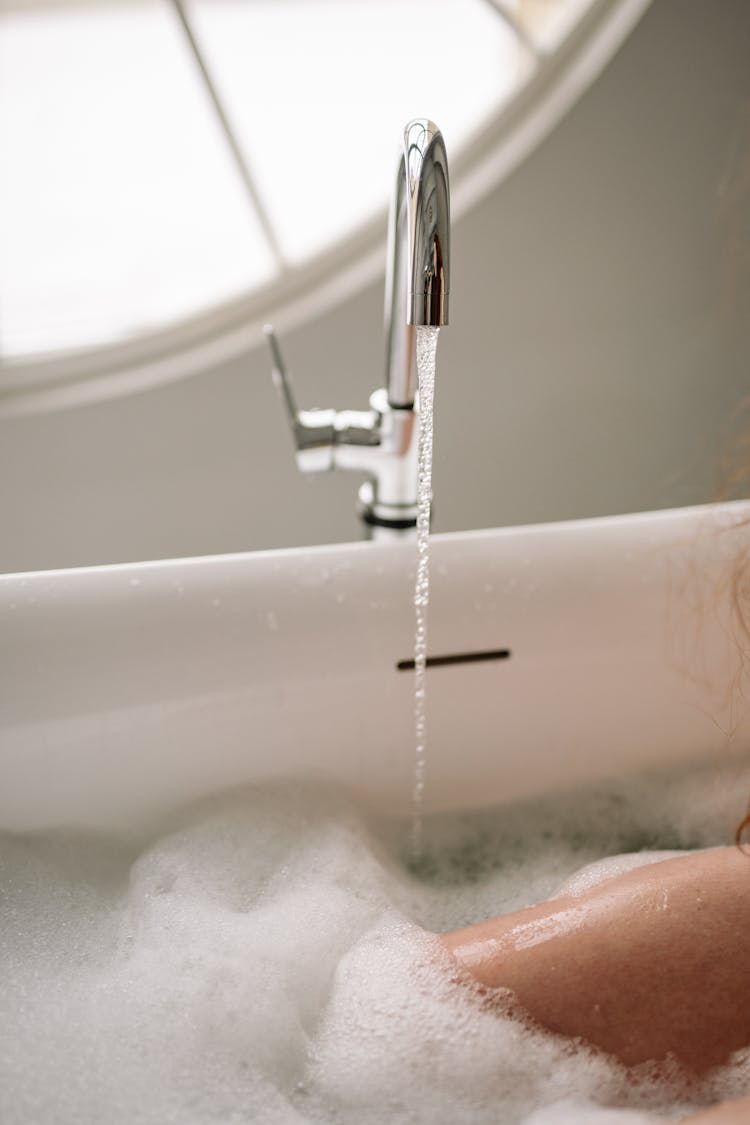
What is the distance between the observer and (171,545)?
178 centimetres

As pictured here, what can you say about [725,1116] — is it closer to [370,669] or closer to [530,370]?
[370,669]

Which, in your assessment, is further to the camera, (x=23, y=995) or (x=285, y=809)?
(x=285, y=809)

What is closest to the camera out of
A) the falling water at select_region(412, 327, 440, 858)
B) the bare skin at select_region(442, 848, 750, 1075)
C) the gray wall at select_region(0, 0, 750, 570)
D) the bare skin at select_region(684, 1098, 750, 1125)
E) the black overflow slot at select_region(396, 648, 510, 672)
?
the bare skin at select_region(684, 1098, 750, 1125)

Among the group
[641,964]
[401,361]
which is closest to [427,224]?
[401,361]

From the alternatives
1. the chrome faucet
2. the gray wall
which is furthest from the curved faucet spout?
the gray wall

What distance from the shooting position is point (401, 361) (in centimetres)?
107

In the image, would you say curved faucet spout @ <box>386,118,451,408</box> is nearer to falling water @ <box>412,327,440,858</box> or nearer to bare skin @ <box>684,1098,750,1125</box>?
falling water @ <box>412,327,440,858</box>

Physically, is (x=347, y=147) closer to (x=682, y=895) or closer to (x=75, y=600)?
(x=75, y=600)

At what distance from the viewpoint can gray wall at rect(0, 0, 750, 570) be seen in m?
1.66

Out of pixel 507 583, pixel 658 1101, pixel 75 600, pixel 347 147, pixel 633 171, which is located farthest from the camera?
pixel 347 147

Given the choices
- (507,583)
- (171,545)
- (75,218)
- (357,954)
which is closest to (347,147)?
(75,218)

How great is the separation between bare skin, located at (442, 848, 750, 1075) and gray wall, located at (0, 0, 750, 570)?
1058 mm

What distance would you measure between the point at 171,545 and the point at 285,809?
77 cm

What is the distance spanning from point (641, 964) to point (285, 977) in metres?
0.30
